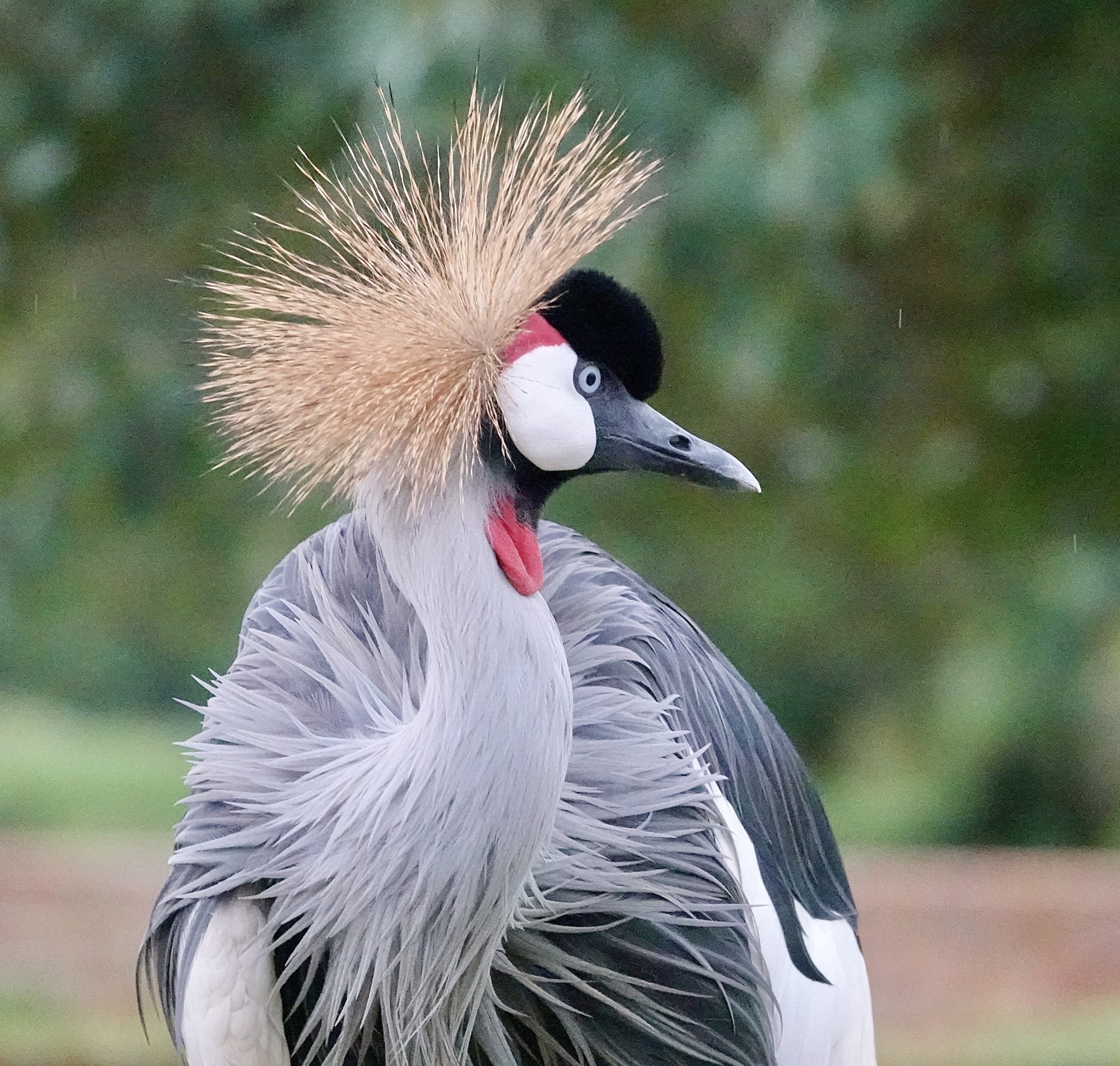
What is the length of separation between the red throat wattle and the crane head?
2cm

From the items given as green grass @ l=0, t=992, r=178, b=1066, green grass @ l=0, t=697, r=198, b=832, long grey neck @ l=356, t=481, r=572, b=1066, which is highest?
long grey neck @ l=356, t=481, r=572, b=1066

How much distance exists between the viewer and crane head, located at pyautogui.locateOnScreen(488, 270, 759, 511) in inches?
39.0

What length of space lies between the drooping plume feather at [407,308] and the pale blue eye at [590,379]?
54 mm

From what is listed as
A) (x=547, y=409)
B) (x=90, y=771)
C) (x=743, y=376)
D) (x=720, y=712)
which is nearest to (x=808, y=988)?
(x=720, y=712)

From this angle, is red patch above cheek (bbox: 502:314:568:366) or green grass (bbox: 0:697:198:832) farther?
green grass (bbox: 0:697:198:832)

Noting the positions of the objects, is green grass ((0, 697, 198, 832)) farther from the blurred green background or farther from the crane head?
the crane head

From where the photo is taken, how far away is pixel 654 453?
1037 mm

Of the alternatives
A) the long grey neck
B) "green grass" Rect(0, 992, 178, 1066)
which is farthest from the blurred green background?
the long grey neck

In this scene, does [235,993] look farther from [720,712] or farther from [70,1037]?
[70,1037]

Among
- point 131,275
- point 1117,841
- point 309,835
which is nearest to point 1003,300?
point 1117,841

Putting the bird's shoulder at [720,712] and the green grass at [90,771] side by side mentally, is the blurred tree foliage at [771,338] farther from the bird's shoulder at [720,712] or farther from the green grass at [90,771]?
the bird's shoulder at [720,712]

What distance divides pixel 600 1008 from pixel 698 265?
1.43 m

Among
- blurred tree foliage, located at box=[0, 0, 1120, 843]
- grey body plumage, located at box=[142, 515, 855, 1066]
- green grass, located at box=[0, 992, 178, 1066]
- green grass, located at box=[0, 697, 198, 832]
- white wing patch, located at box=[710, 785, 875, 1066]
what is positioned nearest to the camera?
grey body plumage, located at box=[142, 515, 855, 1066]

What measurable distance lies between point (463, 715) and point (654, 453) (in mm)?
214
